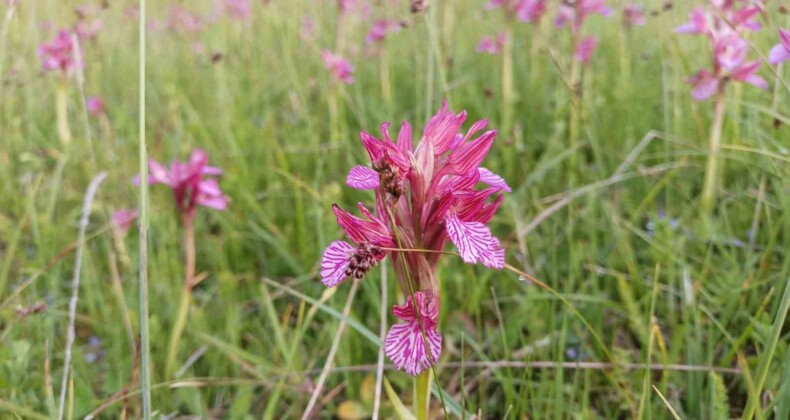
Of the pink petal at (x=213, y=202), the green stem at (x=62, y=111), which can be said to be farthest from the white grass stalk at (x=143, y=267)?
the green stem at (x=62, y=111)

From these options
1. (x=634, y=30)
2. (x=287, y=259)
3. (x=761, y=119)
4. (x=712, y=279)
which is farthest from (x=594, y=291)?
(x=634, y=30)

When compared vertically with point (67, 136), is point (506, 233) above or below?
below

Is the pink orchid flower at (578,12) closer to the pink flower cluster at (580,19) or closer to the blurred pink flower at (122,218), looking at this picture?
the pink flower cluster at (580,19)

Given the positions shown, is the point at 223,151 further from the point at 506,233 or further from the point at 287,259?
the point at 506,233

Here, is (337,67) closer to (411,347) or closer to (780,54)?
(780,54)

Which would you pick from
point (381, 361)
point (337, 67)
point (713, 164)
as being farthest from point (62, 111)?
point (713, 164)

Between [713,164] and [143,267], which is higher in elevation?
[713,164]

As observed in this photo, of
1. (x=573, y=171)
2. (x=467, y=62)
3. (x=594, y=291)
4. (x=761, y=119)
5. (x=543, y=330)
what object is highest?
(x=467, y=62)
